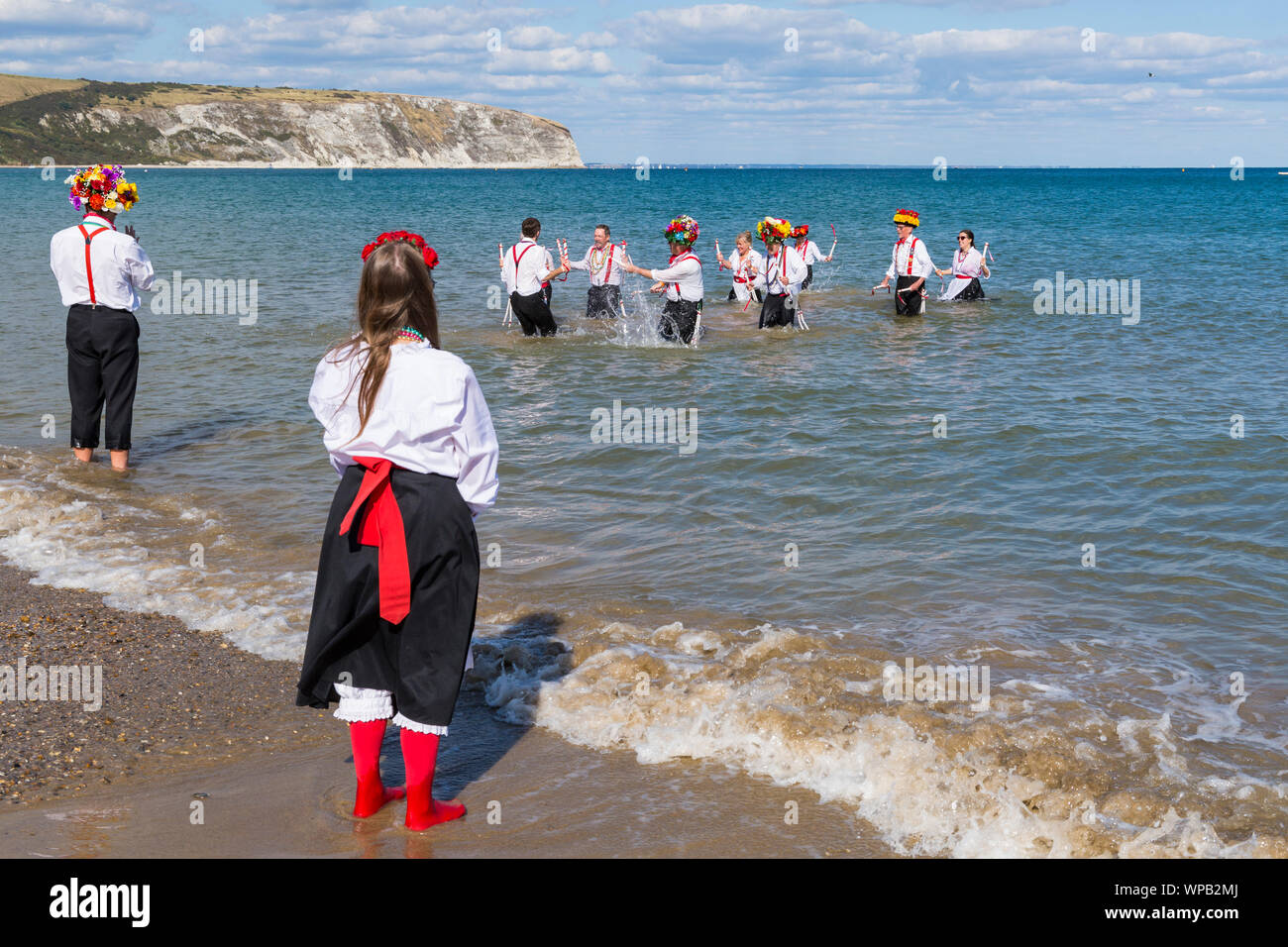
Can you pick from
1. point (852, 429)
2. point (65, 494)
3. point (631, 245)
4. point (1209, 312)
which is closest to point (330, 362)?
point (65, 494)

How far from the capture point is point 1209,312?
60.6 ft

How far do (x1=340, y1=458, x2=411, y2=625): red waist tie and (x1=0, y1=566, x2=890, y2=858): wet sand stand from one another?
0.91 m

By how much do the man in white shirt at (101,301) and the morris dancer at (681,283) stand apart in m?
6.96

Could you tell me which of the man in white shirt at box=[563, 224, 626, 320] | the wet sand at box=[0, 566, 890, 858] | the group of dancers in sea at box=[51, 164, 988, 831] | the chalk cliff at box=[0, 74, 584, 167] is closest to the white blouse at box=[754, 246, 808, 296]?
the man in white shirt at box=[563, 224, 626, 320]

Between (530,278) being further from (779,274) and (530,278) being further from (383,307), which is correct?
(383,307)

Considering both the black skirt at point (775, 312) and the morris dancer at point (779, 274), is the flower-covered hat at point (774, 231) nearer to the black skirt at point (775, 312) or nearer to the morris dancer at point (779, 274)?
the morris dancer at point (779, 274)

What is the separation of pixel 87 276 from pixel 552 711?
5.75m

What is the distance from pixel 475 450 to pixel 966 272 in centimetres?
1737

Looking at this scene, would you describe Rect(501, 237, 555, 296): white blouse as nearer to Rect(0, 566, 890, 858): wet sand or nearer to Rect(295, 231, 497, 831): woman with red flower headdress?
Rect(0, 566, 890, 858): wet sand

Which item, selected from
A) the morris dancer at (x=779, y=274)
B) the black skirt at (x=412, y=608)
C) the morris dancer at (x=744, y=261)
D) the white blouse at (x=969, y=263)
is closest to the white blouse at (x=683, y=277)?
the morris dancer at (x=744, y=261)

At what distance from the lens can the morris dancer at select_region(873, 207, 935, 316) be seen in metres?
17.3

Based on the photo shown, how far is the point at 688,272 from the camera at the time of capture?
14.6 metres
